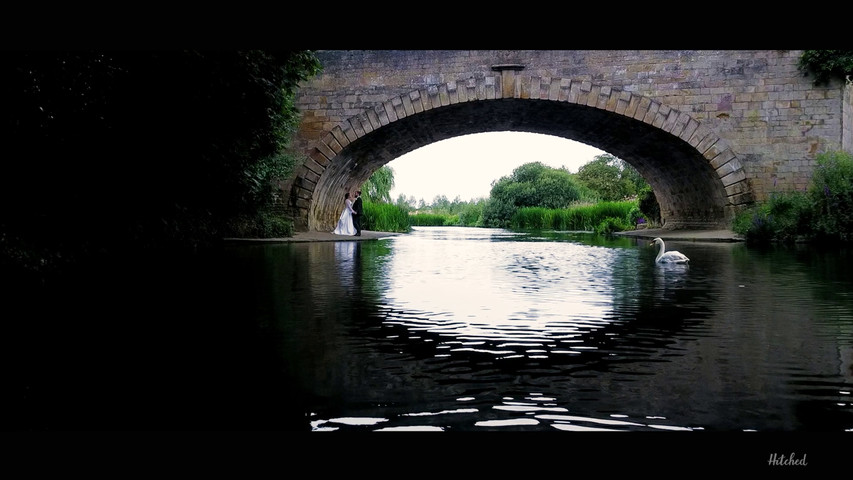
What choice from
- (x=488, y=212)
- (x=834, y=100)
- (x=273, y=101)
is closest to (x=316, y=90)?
(x=273, y=101)

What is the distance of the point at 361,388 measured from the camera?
2.26m

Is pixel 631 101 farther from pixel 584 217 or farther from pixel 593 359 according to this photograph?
pixel 584 217

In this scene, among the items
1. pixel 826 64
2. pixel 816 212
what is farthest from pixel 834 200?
pixel 826 64

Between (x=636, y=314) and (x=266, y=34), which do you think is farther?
(x=636, y=314)

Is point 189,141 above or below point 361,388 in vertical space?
above

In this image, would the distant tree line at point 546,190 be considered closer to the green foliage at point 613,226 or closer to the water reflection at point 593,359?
the green foliage at point 613,226

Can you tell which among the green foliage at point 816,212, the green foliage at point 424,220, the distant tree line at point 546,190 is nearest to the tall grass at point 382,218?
the green foliage at point 816,212

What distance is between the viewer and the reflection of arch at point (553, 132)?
1448 cm

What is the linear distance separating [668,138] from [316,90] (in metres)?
8.44

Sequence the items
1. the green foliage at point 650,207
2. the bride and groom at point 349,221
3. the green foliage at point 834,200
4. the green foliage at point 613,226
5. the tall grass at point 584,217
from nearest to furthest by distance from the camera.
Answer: the green foliage at point 834,200
the bride and groom at point 349,221
the green foliage at point 650,207
the green foliage at point 613,226
the tall grass at point 584,217

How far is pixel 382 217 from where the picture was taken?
24.4 meters

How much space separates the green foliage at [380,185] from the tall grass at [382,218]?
1.22 metres

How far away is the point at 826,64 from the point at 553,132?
712 cm

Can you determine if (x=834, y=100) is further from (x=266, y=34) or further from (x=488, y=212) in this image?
(x=488, y=212)
